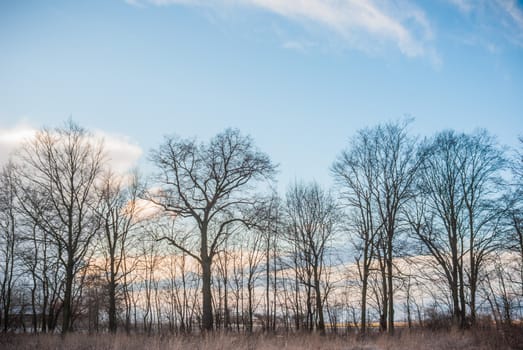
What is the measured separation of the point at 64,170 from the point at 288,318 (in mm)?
27965

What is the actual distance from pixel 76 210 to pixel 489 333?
800 inches

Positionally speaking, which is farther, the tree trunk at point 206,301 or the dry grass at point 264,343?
the tree trunk at point 206,301

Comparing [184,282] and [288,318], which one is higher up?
[184,282]

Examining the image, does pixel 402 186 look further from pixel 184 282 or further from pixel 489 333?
pixel 184 282

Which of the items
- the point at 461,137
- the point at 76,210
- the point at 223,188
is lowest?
the point at 76,210

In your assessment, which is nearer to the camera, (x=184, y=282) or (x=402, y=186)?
(x=402, y=186)

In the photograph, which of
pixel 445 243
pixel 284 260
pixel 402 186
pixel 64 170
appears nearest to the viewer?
pixel 64 170

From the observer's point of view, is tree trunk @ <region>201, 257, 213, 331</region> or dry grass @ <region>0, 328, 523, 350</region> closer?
dry grass @ <region>0, 328, 523, 350</region>

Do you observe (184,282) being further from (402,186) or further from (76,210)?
(402,186)

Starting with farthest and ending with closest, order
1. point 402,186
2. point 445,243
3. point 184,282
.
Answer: point 184,282 → point 445,243 → point 402,186

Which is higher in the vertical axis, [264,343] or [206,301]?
[264,343]

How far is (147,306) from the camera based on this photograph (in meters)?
41.1

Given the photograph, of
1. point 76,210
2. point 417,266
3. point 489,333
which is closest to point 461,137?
point 417,266

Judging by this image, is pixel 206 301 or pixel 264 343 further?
pixel 206 301
